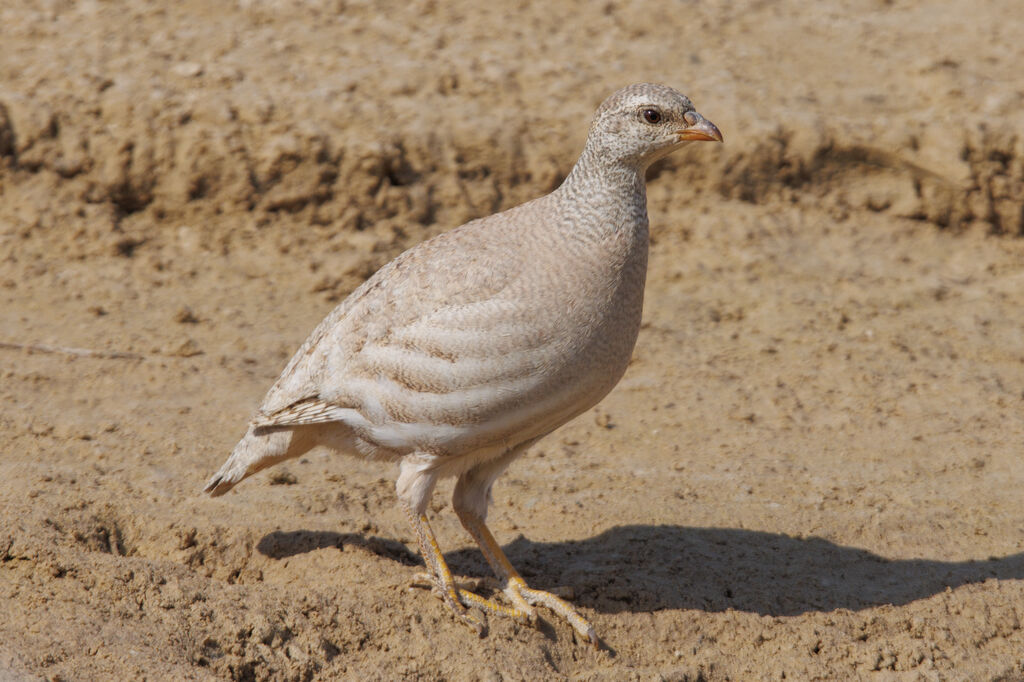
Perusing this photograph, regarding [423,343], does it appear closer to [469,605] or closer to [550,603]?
[469,605]

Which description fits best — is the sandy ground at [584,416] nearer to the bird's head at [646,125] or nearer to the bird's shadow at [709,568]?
the bird's shadow at [709,568]

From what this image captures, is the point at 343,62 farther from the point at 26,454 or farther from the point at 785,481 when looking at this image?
the point at 785,481

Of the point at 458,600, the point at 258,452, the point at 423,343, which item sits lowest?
the point at 458,600

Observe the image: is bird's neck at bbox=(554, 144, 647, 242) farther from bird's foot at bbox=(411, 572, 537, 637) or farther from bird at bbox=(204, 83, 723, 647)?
bird's foot at bbox=(411, 572, 537, 637)

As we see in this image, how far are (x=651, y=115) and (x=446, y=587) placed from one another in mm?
2547

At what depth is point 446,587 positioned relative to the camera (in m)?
5.65

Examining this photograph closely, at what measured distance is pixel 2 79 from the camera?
31.1ft

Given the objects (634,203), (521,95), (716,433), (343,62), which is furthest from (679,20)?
(634,203)

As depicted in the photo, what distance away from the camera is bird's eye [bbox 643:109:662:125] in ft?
18.4

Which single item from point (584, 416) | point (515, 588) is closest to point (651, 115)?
point (515, 588)

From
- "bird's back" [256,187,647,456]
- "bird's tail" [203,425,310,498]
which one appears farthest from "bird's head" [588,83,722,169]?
"bird's tail" [203,425,310,498]

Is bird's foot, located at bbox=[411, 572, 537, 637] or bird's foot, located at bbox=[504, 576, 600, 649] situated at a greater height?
bird's foot, located at bbox=[411, 572, 537, 637]

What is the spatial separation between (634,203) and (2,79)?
6.36 m

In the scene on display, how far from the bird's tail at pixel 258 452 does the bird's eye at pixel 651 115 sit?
235 cm
